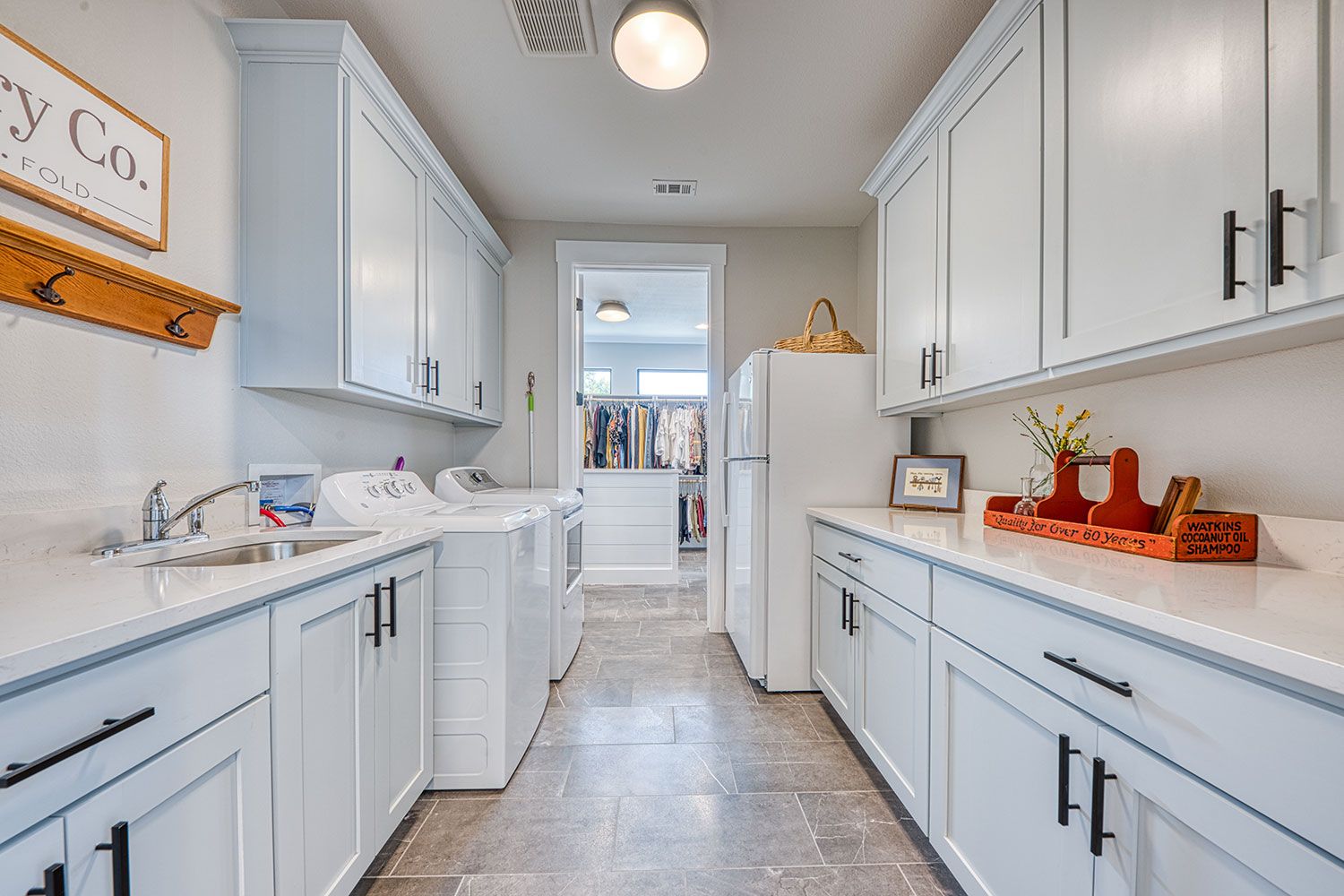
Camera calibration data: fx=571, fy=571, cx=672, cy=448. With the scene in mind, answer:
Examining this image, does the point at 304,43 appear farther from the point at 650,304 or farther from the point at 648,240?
the point at 650,304

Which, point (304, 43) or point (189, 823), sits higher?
point (304, 43)

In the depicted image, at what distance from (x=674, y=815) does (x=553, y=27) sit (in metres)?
2.54

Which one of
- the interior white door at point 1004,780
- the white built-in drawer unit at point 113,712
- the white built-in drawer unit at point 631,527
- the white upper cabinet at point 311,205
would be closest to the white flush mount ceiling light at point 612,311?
the white built-in drawer unit at point 631,527

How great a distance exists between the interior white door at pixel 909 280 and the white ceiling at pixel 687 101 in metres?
0.35

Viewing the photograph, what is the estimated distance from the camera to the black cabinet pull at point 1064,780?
3.08 feet

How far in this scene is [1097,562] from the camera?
114 centimetres

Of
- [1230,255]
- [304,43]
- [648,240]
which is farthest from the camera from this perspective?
[648,240]

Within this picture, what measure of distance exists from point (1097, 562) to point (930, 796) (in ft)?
2.41

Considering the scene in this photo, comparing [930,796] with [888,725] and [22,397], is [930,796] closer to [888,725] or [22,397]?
[888,725]

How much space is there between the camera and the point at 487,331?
3.15m

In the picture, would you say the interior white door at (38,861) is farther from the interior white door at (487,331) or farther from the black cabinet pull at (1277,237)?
the interior white door at (487,331)

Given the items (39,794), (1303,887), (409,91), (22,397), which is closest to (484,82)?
(409,91)

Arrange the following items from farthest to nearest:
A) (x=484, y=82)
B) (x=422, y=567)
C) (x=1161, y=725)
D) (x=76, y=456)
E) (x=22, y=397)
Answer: (x=484, y=82) < (x=422, y=567) < (x=76, y=456) < (x=22, y=397) < (x=1161, y=725)

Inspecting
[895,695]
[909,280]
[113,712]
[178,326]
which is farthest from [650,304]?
[113,712]
